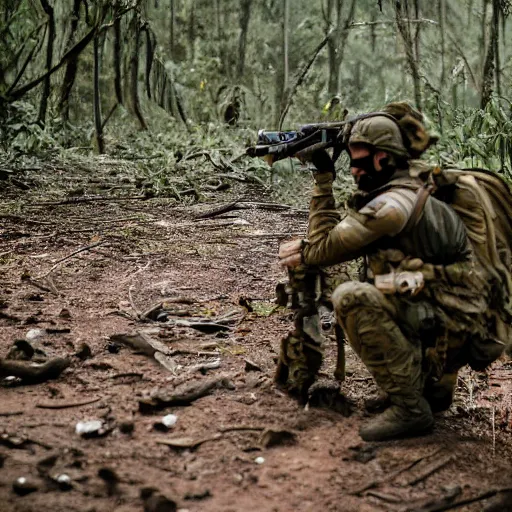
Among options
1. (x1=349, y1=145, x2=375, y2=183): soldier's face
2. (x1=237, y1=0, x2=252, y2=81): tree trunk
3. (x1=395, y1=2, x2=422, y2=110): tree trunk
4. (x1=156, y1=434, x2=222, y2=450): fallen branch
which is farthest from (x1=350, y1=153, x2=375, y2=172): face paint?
(x1=237, y1=0, x2=252, y2=81): tree trunk

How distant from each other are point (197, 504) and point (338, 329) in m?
1.08

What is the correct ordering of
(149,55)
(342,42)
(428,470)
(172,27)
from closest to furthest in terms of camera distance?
(428,470), (342,42), (149,55), (172,27)

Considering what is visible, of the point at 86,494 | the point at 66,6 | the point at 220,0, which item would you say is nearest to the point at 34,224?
the point at 86,494

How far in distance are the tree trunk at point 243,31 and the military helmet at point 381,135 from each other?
12.0 meters

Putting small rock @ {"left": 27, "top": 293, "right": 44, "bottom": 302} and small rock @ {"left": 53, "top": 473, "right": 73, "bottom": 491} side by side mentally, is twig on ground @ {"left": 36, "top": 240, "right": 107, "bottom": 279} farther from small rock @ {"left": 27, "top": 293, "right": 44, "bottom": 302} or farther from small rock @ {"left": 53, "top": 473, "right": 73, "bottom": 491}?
small rock @ {"left": 53, "top": 473, "right": 73, "bottom": 491}

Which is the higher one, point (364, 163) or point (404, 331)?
point (364, 163)

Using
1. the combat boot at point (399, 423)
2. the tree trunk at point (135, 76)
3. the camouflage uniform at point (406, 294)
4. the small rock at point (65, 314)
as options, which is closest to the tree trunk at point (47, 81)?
the tree trunk at point (135, 76)

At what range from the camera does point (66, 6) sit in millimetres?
10805

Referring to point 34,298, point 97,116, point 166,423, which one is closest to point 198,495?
point 166,423

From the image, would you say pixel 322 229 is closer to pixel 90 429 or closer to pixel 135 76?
pixel 90 429

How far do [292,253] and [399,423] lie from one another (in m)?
0.81

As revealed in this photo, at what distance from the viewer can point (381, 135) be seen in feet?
8.07

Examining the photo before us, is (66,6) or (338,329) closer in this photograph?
(338,329)

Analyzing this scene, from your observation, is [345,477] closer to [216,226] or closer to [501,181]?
[501,181]
